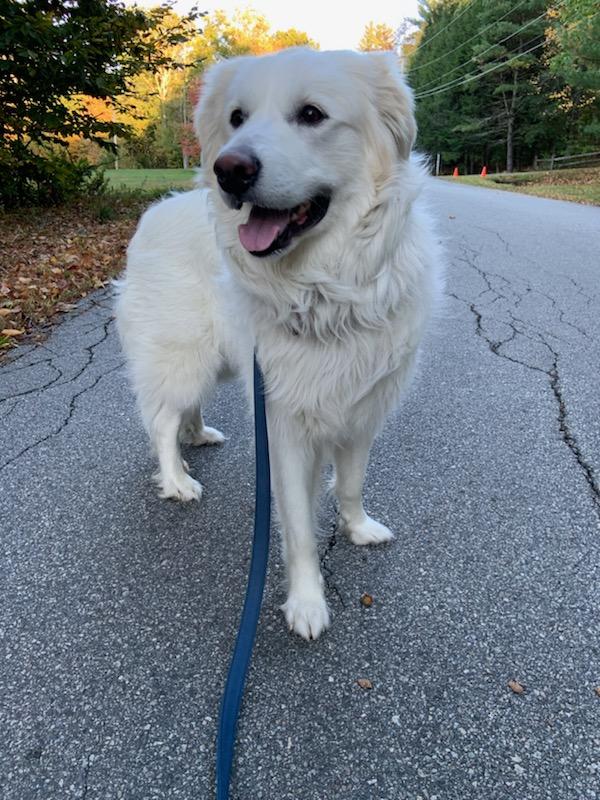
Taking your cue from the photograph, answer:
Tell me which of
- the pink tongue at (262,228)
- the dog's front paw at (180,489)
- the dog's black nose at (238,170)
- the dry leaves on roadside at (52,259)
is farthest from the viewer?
the dry leaves on roadside at (52,259)

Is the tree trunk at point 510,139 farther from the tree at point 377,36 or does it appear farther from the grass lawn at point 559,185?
the tree at point 377,36

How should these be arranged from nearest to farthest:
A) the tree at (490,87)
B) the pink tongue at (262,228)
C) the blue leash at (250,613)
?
the blue leash at (250,613), the pink tongue at (262,228), the tree at (490,87)

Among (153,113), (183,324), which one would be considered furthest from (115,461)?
(153,113)

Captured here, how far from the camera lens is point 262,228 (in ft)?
5.47

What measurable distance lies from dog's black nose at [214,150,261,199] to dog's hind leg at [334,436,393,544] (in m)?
0.98

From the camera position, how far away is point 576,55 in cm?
1833

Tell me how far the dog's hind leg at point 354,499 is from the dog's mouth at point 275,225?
0.80 metres

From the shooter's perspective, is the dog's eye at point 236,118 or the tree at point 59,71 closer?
the dog's eye at point 236,118

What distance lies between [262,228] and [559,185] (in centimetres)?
2081

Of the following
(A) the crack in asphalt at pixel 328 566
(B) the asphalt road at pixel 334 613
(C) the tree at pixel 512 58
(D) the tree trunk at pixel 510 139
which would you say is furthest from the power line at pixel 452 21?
(A) the crack in asphalt at pixel 328 566

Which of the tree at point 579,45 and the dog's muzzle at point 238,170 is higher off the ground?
the tree at point 579,45

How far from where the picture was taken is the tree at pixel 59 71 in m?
6.98

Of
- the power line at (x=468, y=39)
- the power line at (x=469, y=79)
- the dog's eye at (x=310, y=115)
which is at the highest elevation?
the power line at (x=468, y=39)

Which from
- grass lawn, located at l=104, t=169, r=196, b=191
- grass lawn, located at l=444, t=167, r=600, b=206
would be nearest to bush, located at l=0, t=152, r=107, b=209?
grass lawn, located at l=104, t=169, r=196, b=191
